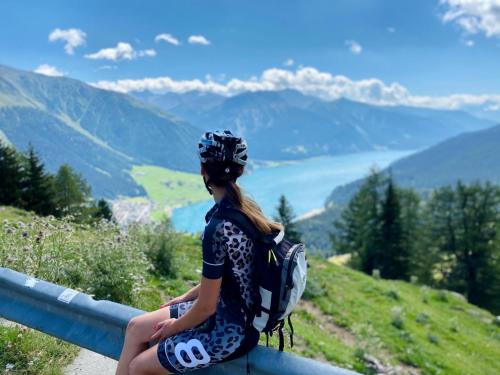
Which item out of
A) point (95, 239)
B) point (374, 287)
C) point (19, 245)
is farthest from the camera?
point (374, 287)

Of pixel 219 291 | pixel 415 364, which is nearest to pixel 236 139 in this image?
pixel 219 291

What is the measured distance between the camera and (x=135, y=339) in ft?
10.6

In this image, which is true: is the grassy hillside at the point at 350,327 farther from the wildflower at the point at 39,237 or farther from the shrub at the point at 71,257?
the wildflower at the point at 39,237

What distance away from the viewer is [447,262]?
44625mm

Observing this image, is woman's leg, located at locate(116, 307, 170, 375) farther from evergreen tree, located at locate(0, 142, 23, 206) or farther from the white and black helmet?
evergreen tree, located at locate(0, 142, 23, 206)

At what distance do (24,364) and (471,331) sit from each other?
14.7m

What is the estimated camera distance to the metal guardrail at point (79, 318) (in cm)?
300

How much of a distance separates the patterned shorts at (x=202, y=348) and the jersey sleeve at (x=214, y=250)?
43cm

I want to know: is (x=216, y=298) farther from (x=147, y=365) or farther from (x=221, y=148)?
(x=221, y=148)

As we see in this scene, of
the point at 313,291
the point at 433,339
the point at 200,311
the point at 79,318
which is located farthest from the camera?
the point at 313,291

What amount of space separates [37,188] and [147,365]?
36.1 m

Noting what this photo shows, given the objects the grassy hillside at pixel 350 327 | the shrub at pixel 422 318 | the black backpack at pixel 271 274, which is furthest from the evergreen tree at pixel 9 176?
the black backpack at pixel 271 274

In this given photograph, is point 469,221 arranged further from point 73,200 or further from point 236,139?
point 236,139

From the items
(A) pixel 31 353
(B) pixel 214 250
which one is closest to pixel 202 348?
(B) pixel 214 250
